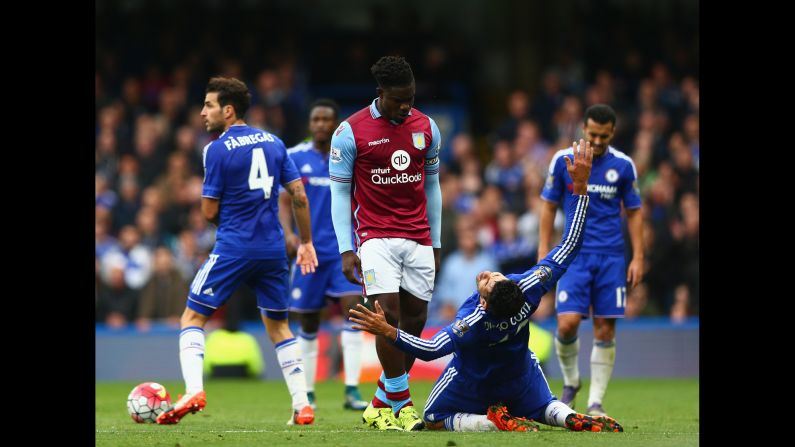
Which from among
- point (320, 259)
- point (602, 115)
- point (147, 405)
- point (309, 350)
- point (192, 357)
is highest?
point (602, 115)

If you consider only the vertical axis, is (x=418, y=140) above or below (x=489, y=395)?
above

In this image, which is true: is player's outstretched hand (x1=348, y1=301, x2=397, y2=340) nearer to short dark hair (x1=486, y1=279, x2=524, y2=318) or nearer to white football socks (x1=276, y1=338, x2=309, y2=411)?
short dark hair (x1=486, y1=279, x2=524, y2=318)

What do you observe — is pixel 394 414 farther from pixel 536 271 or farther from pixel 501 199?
pixel 501 199

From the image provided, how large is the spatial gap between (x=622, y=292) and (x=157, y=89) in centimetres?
1368

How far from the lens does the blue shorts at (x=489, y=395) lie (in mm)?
8445

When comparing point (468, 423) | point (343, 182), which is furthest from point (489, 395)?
point (343, 182)

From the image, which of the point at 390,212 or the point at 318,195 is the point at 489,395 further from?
the point at 318,195

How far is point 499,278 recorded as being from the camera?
26.4ft

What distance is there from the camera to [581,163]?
8.38 meters

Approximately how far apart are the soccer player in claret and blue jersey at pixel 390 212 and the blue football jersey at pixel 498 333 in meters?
0.51

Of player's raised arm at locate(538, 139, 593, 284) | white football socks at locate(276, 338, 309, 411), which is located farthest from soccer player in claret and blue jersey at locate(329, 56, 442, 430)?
player's raised arm at locate(538, 139, 593, 284)

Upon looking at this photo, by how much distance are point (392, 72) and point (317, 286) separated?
361cm
